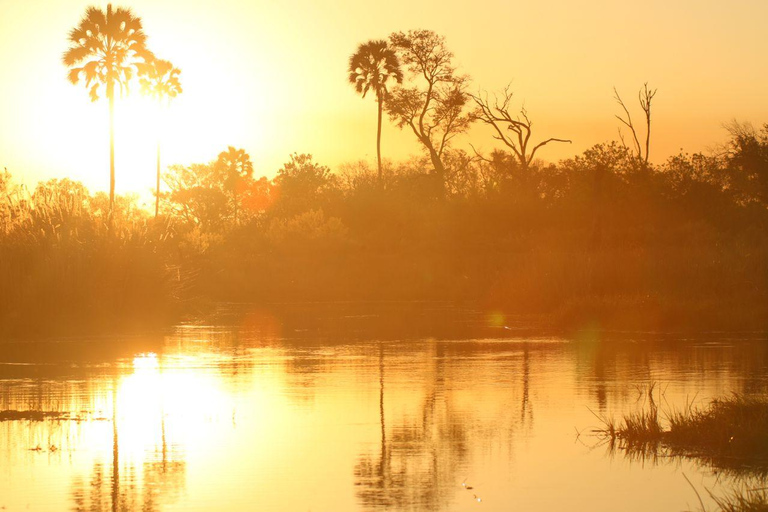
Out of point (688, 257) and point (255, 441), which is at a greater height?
point (688, 257)

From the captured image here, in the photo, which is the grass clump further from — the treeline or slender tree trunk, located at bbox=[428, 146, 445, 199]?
slender tree trunk, located at bbox=[428, 146, 445, 199]

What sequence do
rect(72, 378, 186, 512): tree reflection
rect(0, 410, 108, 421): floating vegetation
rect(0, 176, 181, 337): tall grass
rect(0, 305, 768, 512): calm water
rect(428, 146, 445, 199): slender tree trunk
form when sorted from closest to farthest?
rect(72, 378, 186, 512): tree reflection < rect(0, 305, 768, 512): calm water < rect(0, 410, 108, 421): floating vegetation < rect(0, 176, 181, 337): tall grass < rect(428, 146, 445, 199): slender tree trunk

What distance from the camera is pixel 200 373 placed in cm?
2109

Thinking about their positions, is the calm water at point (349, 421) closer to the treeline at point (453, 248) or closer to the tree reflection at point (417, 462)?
the tree reflection at point (417, 462)

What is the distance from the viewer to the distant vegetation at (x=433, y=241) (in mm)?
33656

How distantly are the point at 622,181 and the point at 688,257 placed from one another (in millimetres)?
30951

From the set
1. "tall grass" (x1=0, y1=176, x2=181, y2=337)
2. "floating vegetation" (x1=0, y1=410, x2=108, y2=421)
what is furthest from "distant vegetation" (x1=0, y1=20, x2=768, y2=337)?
"floating vegetation" (x1=0, y1=410, x2=108, y2=421)

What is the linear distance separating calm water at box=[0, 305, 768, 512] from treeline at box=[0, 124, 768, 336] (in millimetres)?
5132

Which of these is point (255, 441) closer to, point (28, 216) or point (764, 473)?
point (764, 473)

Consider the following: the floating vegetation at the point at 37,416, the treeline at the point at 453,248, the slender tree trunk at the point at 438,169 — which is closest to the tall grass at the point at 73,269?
the treeline at the point at 453,248

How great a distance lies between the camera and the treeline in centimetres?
3353

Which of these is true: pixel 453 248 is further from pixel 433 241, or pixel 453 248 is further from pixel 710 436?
pixel 710 436

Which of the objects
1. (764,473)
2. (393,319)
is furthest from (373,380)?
(393,319)

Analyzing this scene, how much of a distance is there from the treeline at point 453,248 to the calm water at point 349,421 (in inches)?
202
